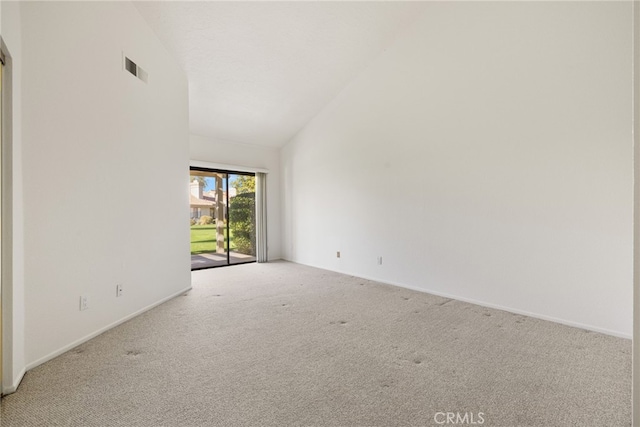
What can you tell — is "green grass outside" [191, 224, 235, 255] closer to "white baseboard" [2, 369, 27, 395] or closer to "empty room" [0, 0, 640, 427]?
"empty room" [0, 0, 640, 427]

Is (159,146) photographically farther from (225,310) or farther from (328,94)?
(328,94)

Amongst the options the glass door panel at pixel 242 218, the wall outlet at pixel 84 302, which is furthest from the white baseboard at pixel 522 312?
the wall outlet at pixel 84 302

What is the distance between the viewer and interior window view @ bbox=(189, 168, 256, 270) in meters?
6.05

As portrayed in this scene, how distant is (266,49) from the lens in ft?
13.4

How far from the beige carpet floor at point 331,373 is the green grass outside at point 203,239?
303cm

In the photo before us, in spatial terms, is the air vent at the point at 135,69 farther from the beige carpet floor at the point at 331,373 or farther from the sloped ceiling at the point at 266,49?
the beige carpet floor at the point at 331,373

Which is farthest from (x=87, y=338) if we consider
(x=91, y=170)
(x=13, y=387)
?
(x=91, y=170)

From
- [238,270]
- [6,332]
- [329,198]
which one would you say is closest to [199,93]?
[329,198]

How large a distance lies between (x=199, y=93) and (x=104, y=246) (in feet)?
9.47

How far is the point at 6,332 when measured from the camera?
182cm

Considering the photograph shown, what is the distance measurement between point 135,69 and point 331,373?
348 cm

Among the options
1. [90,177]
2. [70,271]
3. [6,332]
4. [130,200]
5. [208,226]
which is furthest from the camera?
[208,226]

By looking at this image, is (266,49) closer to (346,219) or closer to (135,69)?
(135,69)

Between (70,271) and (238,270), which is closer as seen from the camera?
(70,271)
